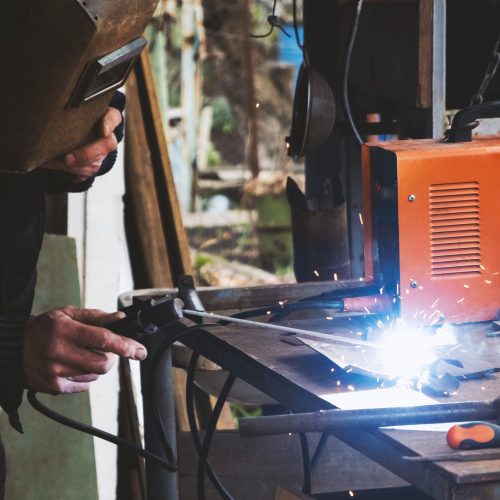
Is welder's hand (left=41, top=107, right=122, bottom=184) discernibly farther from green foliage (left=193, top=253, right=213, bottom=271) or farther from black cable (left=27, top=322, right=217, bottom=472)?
green foliage (left=193, top=253, right=213, bottom=271)

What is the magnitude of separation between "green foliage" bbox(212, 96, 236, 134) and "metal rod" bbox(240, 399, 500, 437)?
378 inches

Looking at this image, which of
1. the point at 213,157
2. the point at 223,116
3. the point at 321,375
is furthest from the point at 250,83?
the point at 321,375

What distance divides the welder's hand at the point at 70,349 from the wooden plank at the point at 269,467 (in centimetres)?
46

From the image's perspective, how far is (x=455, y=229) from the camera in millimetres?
1656

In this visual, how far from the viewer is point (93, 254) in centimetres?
315

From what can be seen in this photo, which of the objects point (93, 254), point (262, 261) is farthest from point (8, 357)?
point (262, 261)

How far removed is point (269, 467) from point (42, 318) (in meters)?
0.65

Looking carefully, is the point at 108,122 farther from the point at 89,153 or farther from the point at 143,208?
the point at 143,208

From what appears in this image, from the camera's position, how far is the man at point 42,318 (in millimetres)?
1546

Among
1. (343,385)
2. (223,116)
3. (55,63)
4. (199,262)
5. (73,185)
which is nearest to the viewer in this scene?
(343,385)

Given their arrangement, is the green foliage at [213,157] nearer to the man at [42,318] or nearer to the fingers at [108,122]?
the man at [42,318]

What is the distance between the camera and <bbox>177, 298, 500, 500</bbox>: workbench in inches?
39.1

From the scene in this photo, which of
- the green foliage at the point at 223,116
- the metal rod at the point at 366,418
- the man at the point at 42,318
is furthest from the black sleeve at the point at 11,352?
the green foliage at the point at 223,116

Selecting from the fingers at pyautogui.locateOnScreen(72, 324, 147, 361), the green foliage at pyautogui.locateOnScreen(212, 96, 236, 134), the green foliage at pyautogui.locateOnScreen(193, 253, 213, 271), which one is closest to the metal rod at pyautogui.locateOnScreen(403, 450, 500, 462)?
the fingers at pyautogui.locateOnScreen(72, 324, 147, 361)
